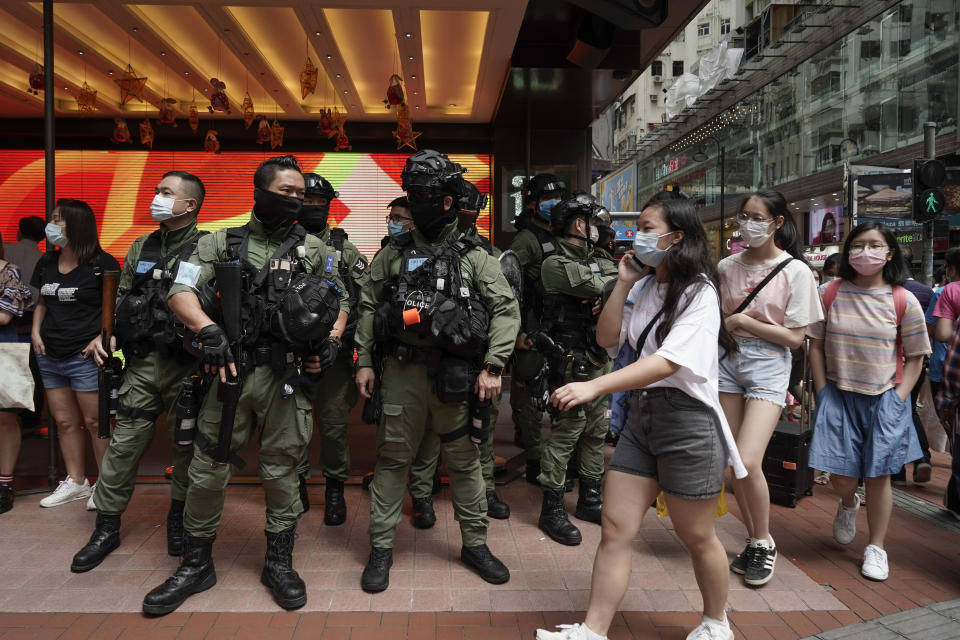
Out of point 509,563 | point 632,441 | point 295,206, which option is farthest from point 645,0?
point 509,563

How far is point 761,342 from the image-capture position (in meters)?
3.70

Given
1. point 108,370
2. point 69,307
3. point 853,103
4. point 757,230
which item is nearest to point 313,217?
point 108,370

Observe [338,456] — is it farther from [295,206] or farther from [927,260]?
[927,260]

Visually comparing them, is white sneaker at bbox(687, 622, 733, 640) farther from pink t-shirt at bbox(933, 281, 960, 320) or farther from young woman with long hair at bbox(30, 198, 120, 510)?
young woman with long hair at bbox(30, 198, 120, 510)

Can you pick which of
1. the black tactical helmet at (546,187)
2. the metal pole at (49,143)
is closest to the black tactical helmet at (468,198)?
the black tactical helmet at (546,187)

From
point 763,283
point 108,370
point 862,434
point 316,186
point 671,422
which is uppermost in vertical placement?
point 316,186

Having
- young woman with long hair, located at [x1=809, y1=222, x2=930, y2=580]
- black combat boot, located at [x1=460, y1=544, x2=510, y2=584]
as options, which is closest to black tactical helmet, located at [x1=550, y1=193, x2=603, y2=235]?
young woman with long hair, located at [x1=809, y1=222, x2=930, y2=580]

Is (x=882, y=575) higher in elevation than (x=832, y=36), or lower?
lower

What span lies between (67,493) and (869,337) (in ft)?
17.8

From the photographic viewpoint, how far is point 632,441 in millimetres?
2893

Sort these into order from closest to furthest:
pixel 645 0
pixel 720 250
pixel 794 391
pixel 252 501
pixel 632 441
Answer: pixel 632 441
pixel 252 501
pixel 645 0
pixel 794 391
pixel 720 250

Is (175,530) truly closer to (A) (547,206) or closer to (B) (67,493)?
(B) (67,493)

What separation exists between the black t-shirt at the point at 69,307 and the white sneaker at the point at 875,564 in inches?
202

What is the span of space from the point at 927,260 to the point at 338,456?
699cm
